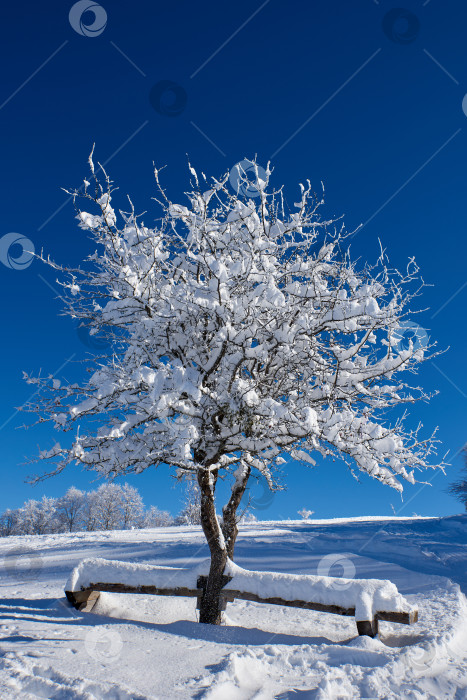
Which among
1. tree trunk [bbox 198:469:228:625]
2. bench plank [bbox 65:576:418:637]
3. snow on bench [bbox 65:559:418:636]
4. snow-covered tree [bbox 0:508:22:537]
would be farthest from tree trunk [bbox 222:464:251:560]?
snow-covered tree [bbox 0:508:22:537]

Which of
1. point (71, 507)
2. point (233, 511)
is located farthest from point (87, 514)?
point (233, 511)

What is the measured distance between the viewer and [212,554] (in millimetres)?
6227

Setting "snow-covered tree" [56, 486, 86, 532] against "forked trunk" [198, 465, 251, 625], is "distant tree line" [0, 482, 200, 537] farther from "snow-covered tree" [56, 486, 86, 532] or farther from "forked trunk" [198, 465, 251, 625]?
"forked trunk" [198, 465, 251, 625]

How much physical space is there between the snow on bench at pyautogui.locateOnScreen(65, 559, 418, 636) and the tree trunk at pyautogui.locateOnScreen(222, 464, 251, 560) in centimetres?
101

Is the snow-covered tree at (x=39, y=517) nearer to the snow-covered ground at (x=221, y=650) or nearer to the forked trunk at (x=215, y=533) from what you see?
the snow-covered ground at (x=221, y=650)

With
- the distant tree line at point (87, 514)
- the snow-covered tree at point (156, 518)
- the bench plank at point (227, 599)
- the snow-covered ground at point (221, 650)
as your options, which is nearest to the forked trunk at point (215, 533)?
the bench plank at point (227, 599)

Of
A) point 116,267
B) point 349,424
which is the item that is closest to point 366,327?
point 349,424

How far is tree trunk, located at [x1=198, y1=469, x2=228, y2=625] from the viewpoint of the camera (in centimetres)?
588

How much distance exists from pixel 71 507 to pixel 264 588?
66044mm

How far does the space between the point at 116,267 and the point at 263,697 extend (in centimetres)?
542

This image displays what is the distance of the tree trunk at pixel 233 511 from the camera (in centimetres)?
714

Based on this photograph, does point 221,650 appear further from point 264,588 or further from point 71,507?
point 71,507

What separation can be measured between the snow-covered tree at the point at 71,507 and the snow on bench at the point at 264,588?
6233cm

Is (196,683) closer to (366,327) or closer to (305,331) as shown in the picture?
(305,331)
